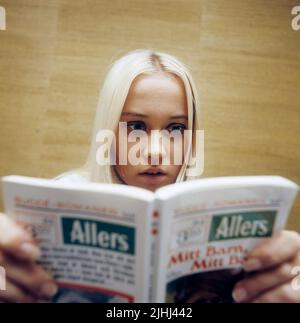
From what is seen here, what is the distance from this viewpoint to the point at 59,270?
0.48 meters

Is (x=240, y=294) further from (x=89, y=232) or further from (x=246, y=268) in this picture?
(x=89, y=232)

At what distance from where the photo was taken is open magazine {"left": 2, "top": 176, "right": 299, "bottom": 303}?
0.43 metres

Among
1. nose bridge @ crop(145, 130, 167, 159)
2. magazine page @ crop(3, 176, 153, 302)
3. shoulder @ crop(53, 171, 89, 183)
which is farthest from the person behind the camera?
shoulder @ crop(53, 171, 89, 183)

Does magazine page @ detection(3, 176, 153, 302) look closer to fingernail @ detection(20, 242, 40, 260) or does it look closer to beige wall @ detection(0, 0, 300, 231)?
fingernail @ detection(20, 242, 40, 260)

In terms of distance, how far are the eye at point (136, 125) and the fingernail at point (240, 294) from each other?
34 cm

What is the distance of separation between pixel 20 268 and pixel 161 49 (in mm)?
685

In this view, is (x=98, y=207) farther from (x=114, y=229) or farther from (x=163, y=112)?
(x=163, y=112)

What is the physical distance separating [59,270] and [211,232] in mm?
222

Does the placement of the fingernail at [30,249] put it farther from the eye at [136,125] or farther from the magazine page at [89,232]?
the eye at [136,125]

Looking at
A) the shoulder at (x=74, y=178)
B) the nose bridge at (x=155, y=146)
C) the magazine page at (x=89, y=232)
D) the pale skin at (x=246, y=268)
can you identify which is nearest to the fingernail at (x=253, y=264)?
the pale skin at (x=246, y=268)

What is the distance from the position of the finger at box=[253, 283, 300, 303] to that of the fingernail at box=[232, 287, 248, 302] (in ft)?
0.08

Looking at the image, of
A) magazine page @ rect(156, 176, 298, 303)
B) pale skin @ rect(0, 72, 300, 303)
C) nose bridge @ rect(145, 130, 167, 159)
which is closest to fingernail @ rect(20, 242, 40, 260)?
pale skin @ rect(0, 72, 300, 303)

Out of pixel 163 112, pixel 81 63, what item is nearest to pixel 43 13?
pixel 81 63

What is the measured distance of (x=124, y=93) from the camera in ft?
2.29
